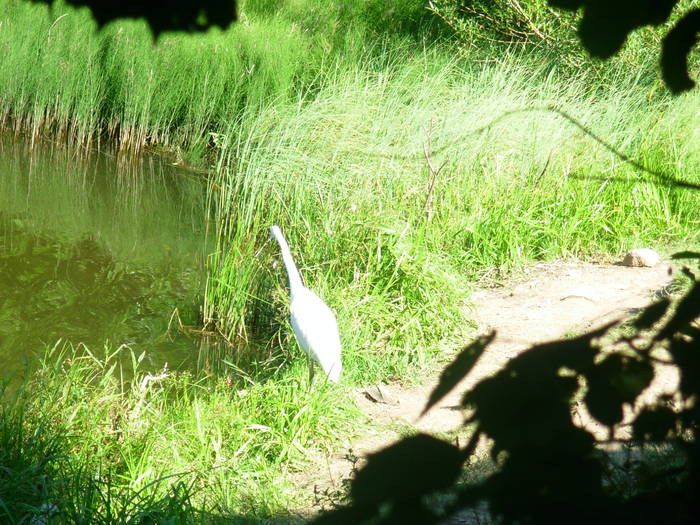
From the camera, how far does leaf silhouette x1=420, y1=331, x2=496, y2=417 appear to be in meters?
0.80

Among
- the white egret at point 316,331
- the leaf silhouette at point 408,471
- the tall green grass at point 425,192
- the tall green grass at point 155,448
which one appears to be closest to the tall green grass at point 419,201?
the tall green grass at point 425,192

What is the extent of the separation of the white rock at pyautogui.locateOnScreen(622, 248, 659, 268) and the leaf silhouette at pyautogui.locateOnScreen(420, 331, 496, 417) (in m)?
5.00

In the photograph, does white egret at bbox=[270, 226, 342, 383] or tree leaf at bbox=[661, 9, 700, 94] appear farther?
white egret at bbox=[270, 226, 342, 383]

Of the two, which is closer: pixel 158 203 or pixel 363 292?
pixel 363 292

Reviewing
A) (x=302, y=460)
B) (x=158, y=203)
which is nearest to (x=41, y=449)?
(x=302, y=460)

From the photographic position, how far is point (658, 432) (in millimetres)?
872

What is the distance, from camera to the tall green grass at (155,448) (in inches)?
108

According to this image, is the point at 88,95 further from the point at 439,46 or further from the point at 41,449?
the point at 41,449

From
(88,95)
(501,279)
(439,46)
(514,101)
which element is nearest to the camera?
(501,279)

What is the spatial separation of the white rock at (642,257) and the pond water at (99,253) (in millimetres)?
2954

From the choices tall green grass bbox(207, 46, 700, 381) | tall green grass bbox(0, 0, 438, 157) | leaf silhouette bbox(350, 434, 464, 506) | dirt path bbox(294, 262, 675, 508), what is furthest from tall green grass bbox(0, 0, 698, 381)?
leaf silhouette bbox(350, 434, 464, 506)

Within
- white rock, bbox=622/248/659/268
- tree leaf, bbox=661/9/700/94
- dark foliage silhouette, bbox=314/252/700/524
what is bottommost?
white rock, bbox=622/248/659/268

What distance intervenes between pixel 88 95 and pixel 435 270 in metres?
6.68

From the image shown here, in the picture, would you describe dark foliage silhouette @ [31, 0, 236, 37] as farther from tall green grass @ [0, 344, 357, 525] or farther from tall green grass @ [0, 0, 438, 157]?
tall green grass @ [0, 0, 438, 157]
